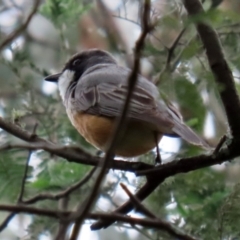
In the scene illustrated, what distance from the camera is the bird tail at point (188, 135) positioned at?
3.45 metres

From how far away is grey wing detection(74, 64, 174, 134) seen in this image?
3709 millimetres

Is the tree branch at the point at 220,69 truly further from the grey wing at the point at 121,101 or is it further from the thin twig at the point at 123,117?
the thin twig at the point at 123,117

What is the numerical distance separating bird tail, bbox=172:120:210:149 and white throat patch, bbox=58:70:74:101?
5.21ft

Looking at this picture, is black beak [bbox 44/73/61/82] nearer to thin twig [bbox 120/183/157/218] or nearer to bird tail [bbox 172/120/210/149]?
bird tail [bbox 172/120/210/149]

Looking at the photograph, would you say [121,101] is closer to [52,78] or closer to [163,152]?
[163,152]

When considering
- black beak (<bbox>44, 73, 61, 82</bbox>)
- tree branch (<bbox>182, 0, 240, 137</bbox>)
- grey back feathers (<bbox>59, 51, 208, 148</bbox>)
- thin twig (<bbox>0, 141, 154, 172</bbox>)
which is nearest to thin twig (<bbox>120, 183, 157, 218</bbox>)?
thin twig (<bbox>0, 141, 154, 172</bbox>)

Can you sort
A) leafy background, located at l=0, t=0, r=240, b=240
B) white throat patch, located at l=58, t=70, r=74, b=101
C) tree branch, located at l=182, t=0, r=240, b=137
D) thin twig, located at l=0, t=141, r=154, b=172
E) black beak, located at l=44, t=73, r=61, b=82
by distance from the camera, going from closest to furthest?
thin twig, located at l=0, t=141, r=154, b=172
tree branch, located at l=182, t=0, r=240, b=137
leafy background, located at l=0, t=0, r=240, b=240
white throat patch, located at l=58, t=70, r=74, b=101
black beak, located at l=44, t=73, r=61, b=82

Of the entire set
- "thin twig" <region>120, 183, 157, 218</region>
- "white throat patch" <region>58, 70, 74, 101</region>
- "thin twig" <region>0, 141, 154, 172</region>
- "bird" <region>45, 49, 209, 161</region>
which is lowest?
"thin twig" <region>120, 183, 157, 218</region>

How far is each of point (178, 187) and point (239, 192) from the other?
121 centimetres

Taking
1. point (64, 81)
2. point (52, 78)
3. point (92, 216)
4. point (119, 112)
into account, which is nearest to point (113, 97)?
point (119, 112)

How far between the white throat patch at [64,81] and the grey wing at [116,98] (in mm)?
292

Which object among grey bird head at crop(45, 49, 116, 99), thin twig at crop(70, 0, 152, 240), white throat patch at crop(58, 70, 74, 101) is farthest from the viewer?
grey bird head at crop(45, 49, 116, 99)

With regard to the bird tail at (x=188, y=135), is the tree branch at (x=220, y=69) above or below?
below

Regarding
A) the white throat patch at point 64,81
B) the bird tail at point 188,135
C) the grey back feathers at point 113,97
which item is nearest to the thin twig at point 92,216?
the grey back feathers at point 113,97
